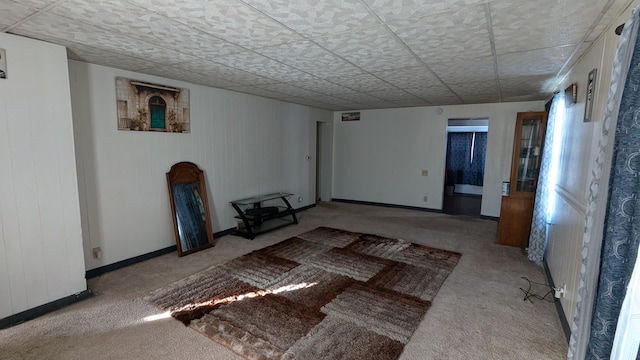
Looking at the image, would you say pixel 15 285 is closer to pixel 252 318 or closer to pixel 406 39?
pixel 252 318

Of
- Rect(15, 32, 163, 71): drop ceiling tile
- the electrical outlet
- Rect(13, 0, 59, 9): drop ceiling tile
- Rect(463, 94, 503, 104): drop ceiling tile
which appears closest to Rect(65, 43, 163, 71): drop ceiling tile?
Rect(15, 32, 163, 71): drop ceiling tile

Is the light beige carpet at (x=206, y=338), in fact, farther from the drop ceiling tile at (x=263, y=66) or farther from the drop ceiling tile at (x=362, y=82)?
the drop ceiling tile at (x=362, y=82)

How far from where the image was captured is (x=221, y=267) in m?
3.44

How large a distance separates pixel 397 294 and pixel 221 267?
198 centimetres

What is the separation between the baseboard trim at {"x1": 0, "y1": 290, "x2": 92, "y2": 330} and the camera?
92.4 inches

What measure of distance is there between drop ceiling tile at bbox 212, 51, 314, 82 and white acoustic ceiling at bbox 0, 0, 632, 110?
0.01 metres

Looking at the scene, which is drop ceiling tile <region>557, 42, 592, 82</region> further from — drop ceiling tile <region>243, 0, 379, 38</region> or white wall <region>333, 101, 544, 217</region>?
white wall <region>333, 101, 544, 217</region>

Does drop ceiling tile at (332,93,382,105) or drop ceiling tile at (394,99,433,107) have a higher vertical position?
drop ceiling tile at (394,99,433,107)

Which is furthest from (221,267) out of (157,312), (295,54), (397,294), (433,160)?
(433,160)

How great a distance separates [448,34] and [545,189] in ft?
8.14

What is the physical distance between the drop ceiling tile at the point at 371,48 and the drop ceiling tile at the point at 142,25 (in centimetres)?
89

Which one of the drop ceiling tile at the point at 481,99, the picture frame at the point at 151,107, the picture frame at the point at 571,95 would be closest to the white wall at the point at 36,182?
the picture frame at the point at 151,107

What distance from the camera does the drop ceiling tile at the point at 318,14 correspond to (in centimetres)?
173

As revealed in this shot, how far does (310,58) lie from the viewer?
282 centimetres
